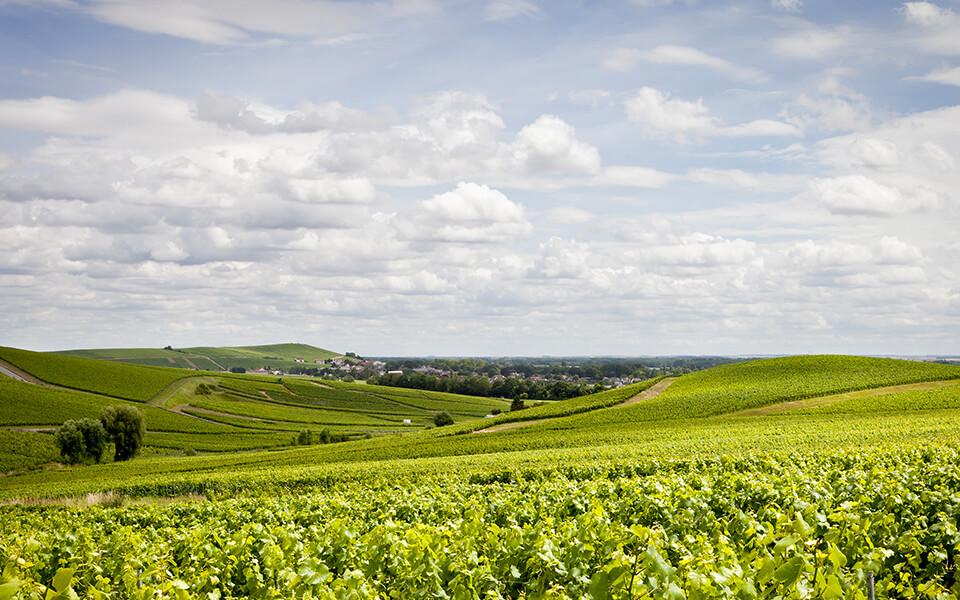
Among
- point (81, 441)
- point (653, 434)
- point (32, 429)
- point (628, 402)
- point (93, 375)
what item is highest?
point (653, 434)

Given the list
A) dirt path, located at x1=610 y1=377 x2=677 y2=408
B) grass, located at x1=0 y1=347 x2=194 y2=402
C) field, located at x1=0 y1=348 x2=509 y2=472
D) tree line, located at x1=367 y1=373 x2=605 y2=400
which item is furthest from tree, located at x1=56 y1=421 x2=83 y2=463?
tree line, located at x1=367 y1=373 x2=605 y2=400

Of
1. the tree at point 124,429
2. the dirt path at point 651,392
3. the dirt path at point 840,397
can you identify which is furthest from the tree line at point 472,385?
the dirt path at point 840,397

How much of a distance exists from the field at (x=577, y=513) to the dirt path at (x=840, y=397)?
1.07ft

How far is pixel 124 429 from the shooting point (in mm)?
93125

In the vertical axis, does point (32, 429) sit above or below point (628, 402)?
below

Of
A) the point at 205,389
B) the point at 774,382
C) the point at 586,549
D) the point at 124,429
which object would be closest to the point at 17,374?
the point at 205,389

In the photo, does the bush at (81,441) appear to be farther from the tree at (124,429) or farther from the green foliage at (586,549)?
the green foliage at (586,549)

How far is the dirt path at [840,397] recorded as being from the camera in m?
63.4

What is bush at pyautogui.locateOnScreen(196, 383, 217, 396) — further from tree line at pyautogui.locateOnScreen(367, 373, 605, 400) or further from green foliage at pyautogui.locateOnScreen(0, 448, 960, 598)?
green foliage at pyautogui.locateOnScreen(0, 448, 960, 598)

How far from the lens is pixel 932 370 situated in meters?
73.1

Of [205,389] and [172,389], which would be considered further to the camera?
[205,389]

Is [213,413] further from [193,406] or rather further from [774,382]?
[774,382]

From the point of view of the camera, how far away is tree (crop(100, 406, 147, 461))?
9262cm

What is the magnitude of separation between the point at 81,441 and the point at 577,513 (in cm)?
8865
